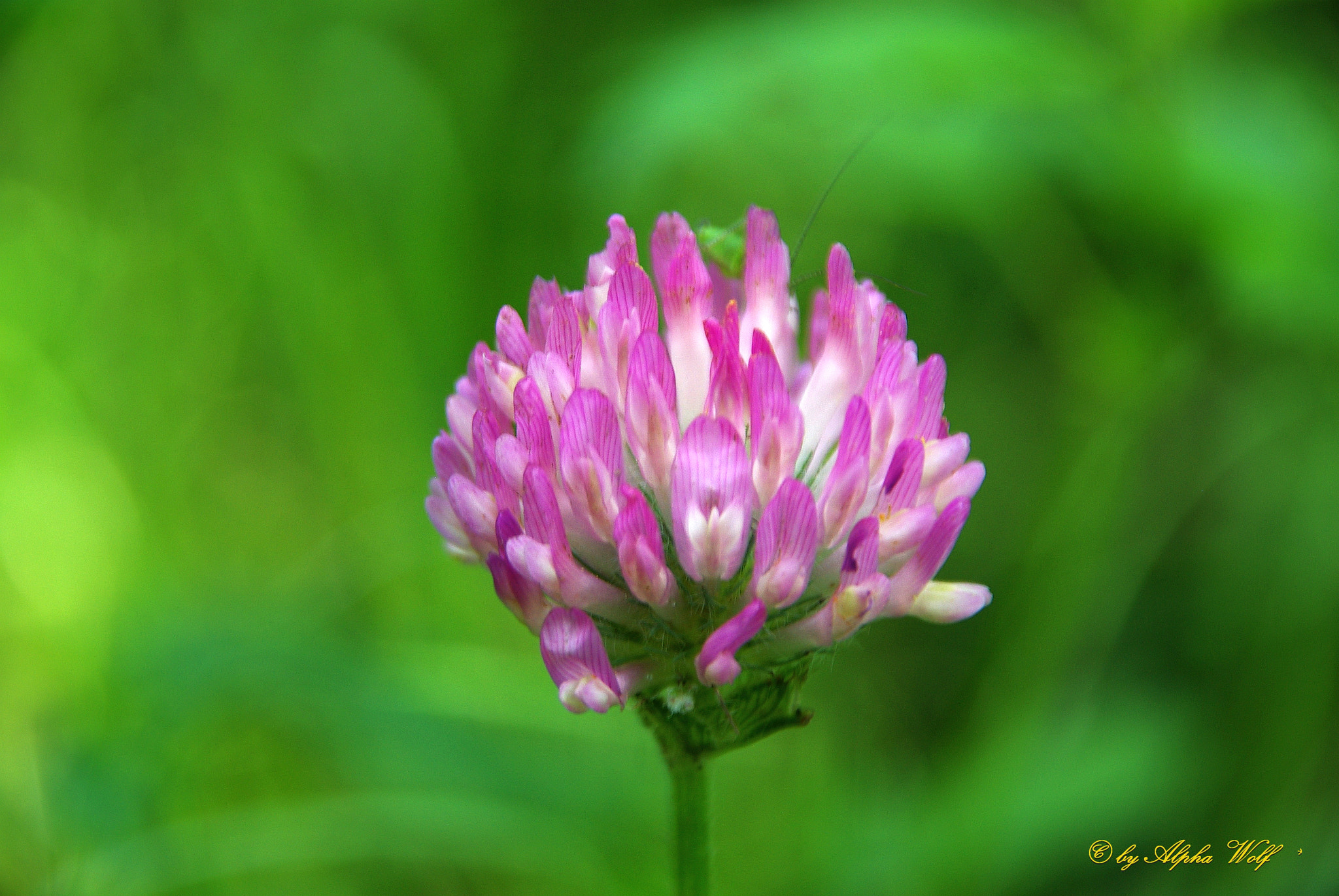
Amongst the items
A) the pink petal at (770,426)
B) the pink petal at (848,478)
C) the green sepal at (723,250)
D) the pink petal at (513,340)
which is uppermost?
the green sepal at (723,250)

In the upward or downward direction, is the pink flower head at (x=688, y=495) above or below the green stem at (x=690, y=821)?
above

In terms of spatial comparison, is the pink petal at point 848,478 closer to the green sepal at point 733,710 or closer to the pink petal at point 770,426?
the pink petal at point 770,426

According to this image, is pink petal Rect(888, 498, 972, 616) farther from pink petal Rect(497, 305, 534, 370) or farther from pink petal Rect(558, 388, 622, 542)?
pink petal Rect(497, 305, 534, 370)

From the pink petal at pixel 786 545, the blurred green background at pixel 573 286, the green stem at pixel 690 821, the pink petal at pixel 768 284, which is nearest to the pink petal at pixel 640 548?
the pink petal at pixel 786 545

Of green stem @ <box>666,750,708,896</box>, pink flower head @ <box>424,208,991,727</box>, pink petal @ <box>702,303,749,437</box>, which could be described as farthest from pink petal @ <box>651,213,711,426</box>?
green stem @ <box>666,750,708,896</box>

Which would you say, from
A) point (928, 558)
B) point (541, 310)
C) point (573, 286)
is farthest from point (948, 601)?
point (573, 286)

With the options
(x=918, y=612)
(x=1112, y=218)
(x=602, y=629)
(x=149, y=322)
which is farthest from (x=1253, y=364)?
(x=149, y=322)
